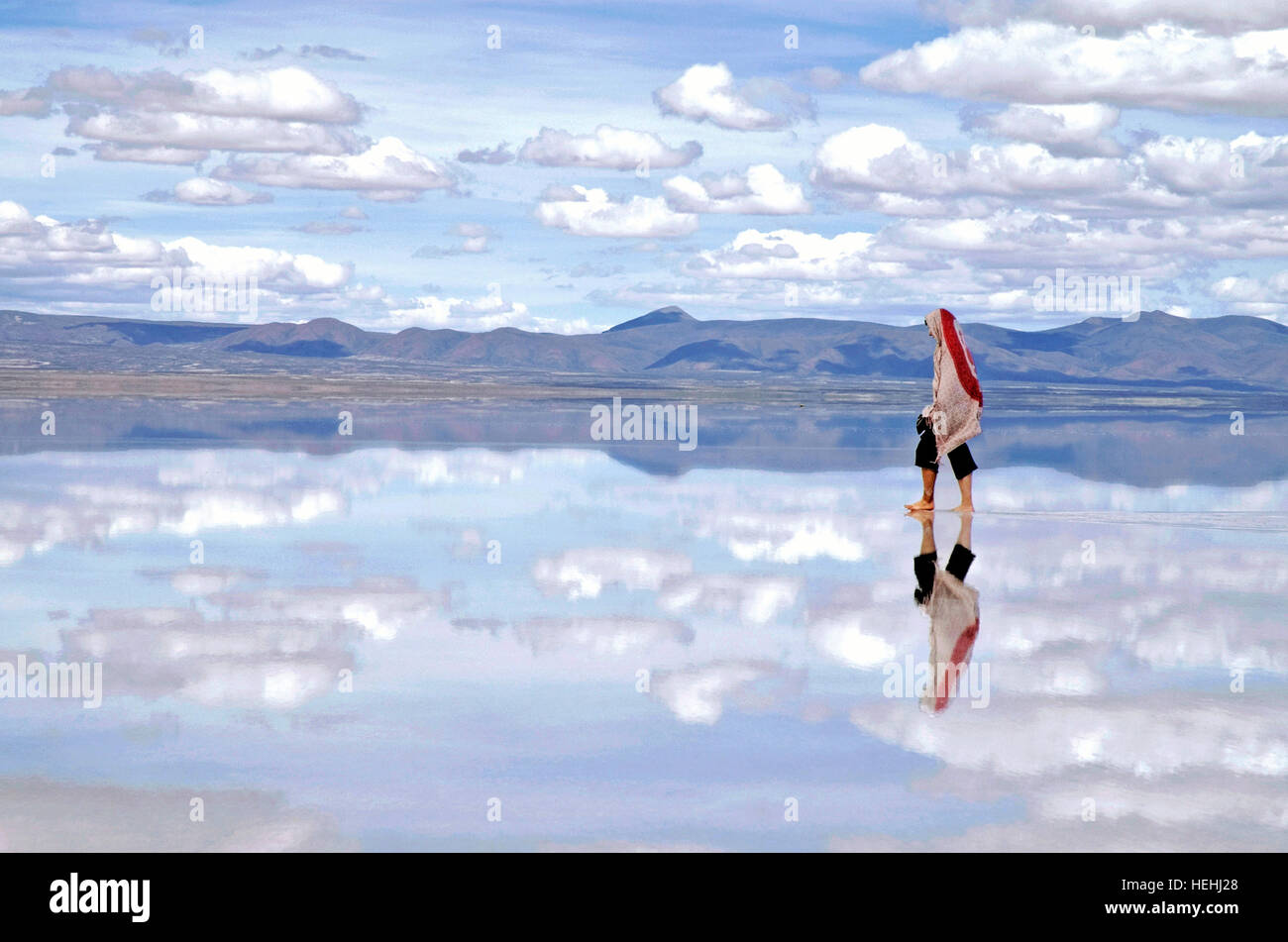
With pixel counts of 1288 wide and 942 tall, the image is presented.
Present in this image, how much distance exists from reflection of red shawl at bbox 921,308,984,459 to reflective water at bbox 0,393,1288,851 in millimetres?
919

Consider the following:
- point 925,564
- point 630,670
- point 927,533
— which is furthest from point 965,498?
point 630,670

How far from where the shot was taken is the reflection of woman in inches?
316

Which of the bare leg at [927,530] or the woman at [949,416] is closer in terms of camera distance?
the bare leg at [927,530]

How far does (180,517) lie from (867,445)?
16424 millimetres

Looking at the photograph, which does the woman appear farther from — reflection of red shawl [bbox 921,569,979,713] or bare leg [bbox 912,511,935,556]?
reflection of red shawl [bbox 921,569,979,713]

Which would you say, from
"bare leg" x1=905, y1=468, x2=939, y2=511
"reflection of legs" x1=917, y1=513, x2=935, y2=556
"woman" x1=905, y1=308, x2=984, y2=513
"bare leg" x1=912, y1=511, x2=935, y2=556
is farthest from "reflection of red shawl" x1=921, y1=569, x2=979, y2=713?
"woman" x1=905, y1=308, x2=984, y2=513

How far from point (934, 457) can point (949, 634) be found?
285 inches

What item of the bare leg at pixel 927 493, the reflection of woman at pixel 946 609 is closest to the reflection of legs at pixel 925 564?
the reflection of woman at pixel 946 609

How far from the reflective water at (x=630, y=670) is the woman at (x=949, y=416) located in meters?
0.60

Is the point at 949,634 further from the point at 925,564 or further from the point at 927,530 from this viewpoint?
the point at 927,530

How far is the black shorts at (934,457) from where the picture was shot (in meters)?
16.3

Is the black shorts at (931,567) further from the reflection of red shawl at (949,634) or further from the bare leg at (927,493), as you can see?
the bare leg at (927,493)
